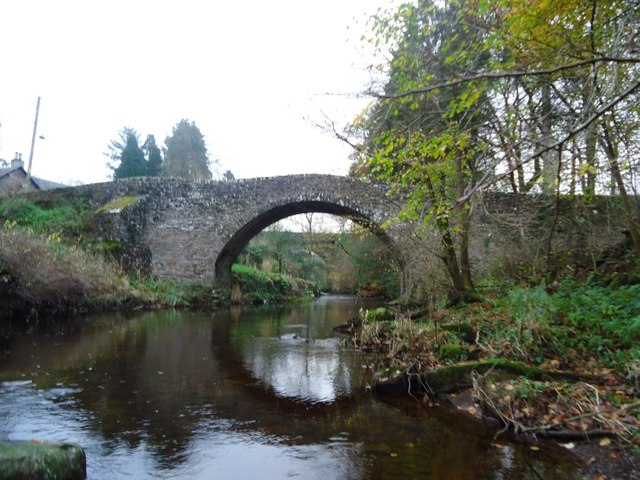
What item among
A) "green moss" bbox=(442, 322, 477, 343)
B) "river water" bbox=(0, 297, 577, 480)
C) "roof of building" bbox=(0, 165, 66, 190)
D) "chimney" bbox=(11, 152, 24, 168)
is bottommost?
"river water" bbox=(0, 297, 577, 480)

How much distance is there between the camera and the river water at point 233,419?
285 cm

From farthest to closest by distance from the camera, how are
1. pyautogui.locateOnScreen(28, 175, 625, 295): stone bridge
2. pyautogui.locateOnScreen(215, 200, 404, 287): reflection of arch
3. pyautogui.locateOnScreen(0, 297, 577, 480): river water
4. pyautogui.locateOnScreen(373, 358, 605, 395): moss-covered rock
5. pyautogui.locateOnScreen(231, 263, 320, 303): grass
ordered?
1. pyautogui.locateOnScreen(231, 263, 320, 303): grass
2. pyautogui.locateOnScreen(215, 200, 404, 287): reflection of arch
3. pyautogui.locateOnScreen(28, 175, 625, 295): stone bridge
4. pyautogui.locateOnScreen(373, 358, 605, 395): moss-covered rock
5. pyautogui.locateOnScreen(0, 297, 577, 480): river water

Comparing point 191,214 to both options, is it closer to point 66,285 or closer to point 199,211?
point 199,211

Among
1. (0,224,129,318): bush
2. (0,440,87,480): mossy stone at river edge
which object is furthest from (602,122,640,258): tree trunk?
(0,224,129,318): bush

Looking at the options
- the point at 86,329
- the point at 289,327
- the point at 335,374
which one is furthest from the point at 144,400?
the point at 289,327

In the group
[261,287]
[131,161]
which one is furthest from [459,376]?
[131,161]

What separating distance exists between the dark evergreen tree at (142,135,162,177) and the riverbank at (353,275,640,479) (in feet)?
79.9

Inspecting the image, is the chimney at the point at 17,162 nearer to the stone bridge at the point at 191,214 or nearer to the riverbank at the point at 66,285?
the stone bridge at the point at 191,214

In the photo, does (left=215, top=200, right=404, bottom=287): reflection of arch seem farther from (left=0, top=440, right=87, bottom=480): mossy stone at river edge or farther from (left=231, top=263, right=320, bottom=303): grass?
(left=0, top=440, right=87, bottom=480): mossy stone at river edge

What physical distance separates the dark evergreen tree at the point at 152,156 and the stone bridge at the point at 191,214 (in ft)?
41.0

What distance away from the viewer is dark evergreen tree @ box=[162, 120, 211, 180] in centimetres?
3034

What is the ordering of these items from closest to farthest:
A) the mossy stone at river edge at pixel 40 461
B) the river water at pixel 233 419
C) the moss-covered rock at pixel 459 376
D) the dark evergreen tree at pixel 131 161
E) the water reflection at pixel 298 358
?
the mossy stone at river edge at pixel 40 461 → the river water at pixel 233 419 → the moss-covered rock at pixel 459 376 → the water reflection at pixel 298 358 → the dark evergreen tree at pixel 131 161

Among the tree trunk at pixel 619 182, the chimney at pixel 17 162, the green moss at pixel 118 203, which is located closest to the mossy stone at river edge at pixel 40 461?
the tree trunk at pixel 619 182

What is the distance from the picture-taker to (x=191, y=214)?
47.4 ft
